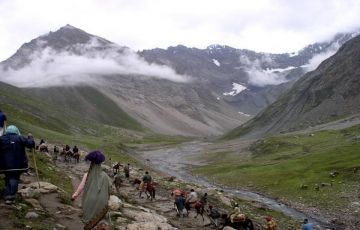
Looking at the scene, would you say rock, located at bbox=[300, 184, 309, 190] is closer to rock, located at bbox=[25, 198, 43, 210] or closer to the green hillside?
the green hillside

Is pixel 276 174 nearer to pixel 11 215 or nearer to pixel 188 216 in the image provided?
pixel 188 216

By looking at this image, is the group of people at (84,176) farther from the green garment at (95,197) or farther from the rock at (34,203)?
the rock at (34,203)

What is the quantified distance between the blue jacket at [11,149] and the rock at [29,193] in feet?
15.9

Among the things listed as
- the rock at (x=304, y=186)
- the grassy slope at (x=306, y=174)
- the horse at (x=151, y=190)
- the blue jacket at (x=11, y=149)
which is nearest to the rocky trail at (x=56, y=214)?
the blue jacket at (x=11, y=149)

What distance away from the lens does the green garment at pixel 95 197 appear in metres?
17.2

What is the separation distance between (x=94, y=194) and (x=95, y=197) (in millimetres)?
112

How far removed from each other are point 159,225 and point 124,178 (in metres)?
32.7

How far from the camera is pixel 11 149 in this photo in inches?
840

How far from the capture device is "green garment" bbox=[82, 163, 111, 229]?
17.2 m

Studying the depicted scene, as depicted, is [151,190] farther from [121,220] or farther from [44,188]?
[121,220]

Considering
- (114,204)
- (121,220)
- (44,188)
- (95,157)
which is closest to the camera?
(95,157)

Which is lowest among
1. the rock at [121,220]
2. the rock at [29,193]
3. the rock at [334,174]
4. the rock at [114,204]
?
the rock at [334,174]

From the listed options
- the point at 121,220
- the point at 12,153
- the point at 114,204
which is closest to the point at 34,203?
the point at 12,153

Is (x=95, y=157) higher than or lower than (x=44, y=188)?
higher
